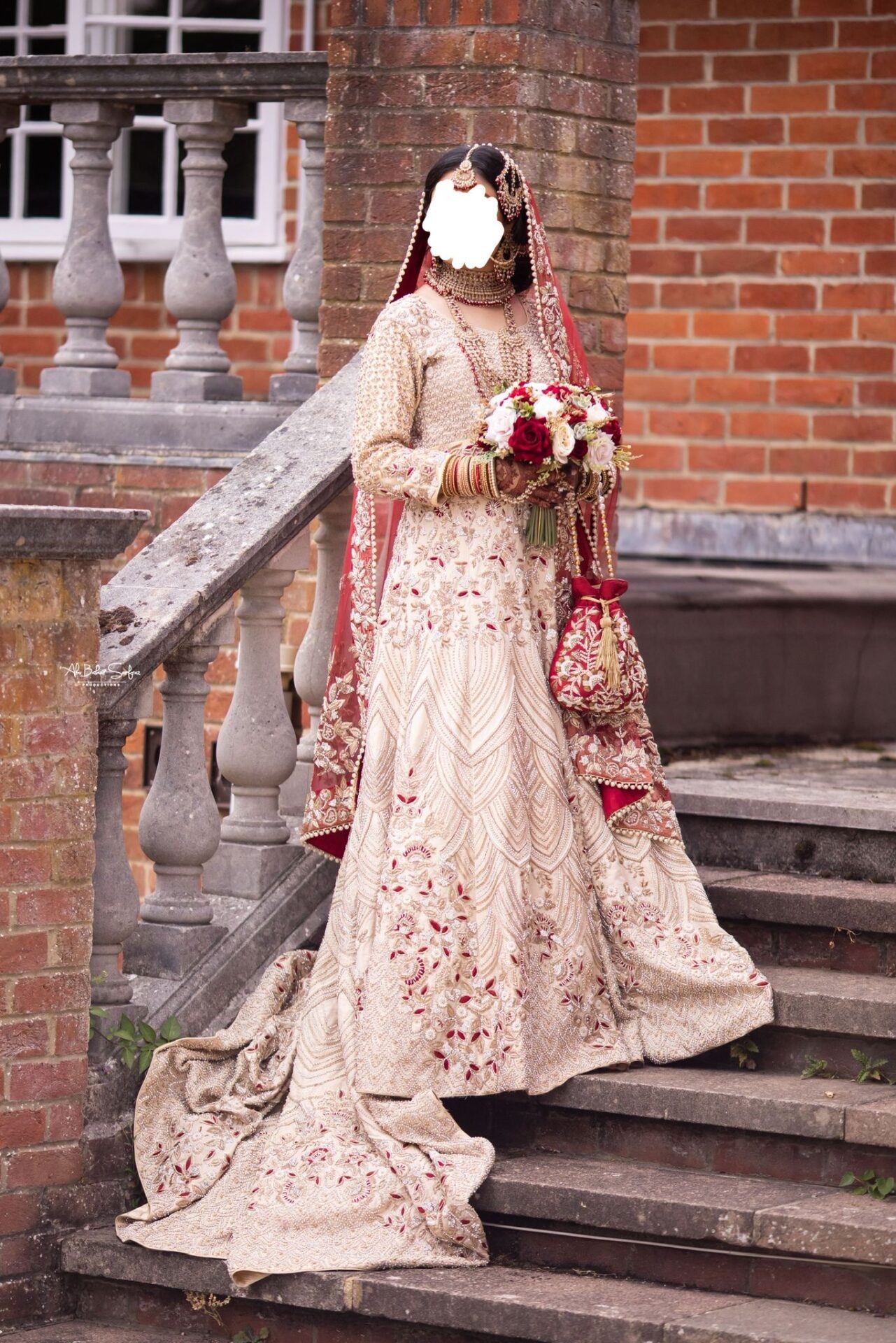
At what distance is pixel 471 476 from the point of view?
171 inches

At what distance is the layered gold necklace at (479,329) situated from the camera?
14.8 ft

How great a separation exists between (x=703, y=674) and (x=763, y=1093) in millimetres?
2277

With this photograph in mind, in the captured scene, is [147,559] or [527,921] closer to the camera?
[527,921]

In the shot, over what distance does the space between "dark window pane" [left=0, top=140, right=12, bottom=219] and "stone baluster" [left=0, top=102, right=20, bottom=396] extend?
262 centimetres

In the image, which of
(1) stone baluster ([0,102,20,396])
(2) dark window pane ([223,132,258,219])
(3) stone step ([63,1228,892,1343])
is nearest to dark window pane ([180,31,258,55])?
(2) dark window pane ([223,132,258,219])

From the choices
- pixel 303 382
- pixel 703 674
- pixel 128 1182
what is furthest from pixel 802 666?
pixel 128 1182

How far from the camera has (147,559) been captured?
15.6 feet

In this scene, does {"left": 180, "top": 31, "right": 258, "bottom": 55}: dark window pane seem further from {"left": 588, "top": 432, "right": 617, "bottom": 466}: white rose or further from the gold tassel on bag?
the gold tassel on bag

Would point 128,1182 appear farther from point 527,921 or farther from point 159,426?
point 159,426

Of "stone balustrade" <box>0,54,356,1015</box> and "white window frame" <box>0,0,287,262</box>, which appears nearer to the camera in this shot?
"stone balustrade" <box>0,54,356,1015</box>

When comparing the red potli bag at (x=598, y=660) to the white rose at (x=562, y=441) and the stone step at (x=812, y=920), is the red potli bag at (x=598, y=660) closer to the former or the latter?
the white rose at (x=562, y=441)

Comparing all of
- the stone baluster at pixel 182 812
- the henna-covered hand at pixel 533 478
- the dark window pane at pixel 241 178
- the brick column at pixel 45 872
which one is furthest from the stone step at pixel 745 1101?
the dark window pane at pixel 241 178

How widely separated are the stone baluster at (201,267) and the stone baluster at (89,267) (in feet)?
0.60

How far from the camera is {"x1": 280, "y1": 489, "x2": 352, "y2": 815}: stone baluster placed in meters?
5.07
